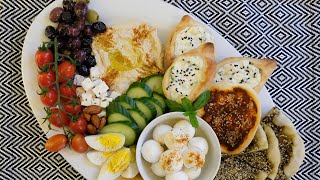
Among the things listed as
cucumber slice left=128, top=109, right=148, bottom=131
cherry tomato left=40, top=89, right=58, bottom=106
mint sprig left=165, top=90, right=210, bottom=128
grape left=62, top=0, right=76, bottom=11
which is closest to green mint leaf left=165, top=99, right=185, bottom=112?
mint sprig left=165, top=90, right=210, bottom=128

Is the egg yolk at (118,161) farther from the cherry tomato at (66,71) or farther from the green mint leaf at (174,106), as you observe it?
the cherry tomato at (66,71)

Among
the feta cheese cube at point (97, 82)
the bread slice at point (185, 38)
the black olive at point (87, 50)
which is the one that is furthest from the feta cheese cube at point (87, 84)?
the bread slice at point (185, 38)

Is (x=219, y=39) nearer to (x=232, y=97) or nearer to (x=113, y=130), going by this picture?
(x=232, y=97)

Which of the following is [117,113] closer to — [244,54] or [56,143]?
[56,143]

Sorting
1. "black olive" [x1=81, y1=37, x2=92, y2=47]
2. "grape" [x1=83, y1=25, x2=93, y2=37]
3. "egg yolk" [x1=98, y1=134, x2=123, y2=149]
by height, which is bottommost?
"egg yolk" [x1=98, y1=134, x2=123, y2=149]

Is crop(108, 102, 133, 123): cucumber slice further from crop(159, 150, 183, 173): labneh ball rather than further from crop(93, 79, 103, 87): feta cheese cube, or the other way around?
crop(159, 150, 183, 173): labneh ball

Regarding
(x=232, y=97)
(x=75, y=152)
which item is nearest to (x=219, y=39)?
(x=232, y=97)

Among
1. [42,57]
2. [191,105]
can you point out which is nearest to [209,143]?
[191,105]
